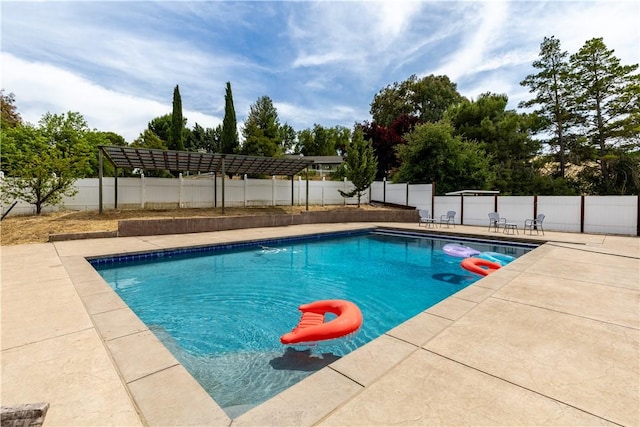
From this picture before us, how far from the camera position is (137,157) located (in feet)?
41.6

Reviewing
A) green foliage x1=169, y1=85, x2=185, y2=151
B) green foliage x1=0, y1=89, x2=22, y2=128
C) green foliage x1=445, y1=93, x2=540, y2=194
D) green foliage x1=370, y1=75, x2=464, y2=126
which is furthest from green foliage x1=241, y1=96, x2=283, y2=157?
green foliage x1=0, y1=89, x2=22, y2=128

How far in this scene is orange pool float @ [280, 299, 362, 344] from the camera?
3625 millimetres

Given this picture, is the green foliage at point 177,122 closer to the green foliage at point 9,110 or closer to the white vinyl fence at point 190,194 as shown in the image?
the green foliage at point 9,110

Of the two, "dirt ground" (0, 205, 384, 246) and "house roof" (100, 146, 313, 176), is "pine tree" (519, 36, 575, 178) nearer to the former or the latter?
"house roof" (100, 146, 313, 176)

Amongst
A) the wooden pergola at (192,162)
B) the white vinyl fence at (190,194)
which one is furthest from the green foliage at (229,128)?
the wooden pergola at (192,162)

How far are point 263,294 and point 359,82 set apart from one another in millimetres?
22117

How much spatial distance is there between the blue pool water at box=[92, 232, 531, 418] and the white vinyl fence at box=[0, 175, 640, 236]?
14.1 feet

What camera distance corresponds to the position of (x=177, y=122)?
1248 inches

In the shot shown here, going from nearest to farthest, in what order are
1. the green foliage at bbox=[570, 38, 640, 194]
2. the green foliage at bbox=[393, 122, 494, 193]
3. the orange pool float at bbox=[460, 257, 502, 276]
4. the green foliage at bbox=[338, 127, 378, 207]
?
the orange pool float at bbox=[460, 257, 502, 276] → the green foliage at bbox=[338, 127, 378, 207] → the green foliage at bbox=[570, 38, 640, 194] → the green foliage at bbox=[393, 122, 494, 193]

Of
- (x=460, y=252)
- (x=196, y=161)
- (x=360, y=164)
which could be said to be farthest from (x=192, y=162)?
(x=460, y=252)

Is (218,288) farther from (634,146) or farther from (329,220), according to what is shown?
(634,146)

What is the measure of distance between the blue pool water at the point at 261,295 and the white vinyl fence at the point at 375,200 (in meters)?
4.31

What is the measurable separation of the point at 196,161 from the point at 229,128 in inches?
723

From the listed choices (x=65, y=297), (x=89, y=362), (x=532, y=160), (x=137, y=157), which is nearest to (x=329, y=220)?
(x=137, y=157)
